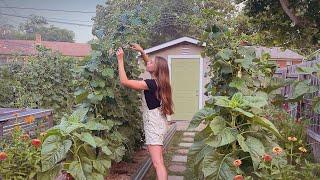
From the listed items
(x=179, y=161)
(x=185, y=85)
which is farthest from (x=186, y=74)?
(x=179, y=161)

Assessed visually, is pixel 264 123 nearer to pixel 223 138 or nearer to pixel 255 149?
pixel 255 149

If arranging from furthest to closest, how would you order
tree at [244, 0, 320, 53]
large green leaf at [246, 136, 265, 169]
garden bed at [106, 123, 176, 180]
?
tree at [244, 0, 320, 53], garden bed at [106, 123, 176, 180], large green leaf at [246, 136, 265, 169]

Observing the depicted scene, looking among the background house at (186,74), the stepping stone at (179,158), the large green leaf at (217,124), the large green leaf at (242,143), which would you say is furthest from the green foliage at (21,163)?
the background house at (186,74)

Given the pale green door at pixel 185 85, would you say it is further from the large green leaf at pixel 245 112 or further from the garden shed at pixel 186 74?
the large green leaf at pixel 245 112

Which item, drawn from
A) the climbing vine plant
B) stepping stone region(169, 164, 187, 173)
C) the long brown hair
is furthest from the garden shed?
the long brown hair

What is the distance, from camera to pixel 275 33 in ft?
39.0

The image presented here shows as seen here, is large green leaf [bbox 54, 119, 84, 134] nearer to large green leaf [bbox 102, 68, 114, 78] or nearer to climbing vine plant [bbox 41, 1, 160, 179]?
climbing vine plant [bbox 41, 1, 160, 179]

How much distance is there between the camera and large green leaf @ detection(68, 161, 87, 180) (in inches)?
111

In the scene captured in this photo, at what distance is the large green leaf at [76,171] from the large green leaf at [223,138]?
1018 millimetres

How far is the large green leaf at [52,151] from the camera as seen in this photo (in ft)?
8.93

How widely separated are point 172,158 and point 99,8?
98.4 inches

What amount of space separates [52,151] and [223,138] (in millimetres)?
1314

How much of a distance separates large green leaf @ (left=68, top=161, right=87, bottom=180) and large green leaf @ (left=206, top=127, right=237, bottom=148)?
1.02 metres

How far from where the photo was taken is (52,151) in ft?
9.05
